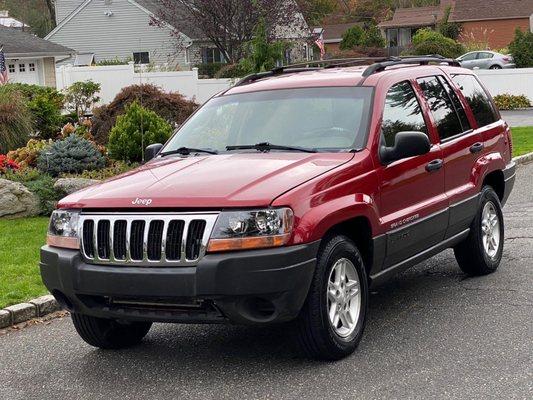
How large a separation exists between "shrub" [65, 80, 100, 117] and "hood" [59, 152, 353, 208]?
60.4ft

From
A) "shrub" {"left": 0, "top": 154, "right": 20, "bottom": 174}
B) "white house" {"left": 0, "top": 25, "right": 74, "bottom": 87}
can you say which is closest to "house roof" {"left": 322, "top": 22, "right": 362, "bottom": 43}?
"white house" {"left": 0, "top": 25, "right": 74, "bottom": 87}

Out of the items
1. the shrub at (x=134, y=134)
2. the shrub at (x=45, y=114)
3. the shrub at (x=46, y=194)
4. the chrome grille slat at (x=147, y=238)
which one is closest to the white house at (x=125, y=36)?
the shrub at (x=45, y=114)

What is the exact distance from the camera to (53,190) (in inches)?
488

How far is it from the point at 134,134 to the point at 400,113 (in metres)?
8.49

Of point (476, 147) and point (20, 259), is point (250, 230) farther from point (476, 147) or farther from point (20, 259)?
point (20, 259)

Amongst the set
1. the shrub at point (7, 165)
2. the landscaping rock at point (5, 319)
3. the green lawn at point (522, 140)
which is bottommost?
the green lawn at point (522, 140)

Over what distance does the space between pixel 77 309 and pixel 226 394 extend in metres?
1.18

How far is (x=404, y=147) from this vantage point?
628 cm

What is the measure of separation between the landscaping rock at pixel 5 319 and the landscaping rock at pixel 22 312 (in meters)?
0.04

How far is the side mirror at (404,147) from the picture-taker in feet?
20.6

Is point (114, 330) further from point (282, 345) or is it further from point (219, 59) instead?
point (219, 59)

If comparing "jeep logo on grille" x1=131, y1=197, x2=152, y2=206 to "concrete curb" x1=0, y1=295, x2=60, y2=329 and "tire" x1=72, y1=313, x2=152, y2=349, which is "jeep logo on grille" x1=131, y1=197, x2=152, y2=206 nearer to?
"tire" x1=72, y1=313, x2=152, y2=349

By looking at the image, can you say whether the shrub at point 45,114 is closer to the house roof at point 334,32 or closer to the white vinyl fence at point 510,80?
the white vinyl fence at point 510,80

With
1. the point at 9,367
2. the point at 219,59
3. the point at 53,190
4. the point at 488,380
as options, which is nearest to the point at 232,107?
the point at 9,367
